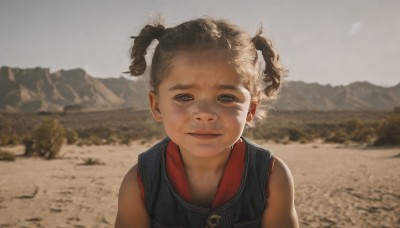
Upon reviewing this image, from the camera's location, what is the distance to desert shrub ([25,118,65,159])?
14.3m

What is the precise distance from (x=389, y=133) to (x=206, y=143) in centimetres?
1934

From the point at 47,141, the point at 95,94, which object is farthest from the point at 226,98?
the point at 95,94

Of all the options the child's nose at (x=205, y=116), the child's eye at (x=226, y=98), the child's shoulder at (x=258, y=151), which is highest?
the child's eye at (x=226, y=98)

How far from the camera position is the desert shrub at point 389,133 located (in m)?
18.7

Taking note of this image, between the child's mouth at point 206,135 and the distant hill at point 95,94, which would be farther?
the distant hill at point 95,94

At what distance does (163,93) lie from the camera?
8.57 feet

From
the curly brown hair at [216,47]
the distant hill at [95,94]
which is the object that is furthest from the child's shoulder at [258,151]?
the distant hill at [95,94]

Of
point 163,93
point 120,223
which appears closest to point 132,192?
point 120,223

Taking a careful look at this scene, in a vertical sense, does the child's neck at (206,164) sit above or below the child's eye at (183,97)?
below

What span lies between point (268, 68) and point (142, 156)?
1.25 m

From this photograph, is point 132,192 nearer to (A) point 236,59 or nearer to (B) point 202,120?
(B) point 202,120

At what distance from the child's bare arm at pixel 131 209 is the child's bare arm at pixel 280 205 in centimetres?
90

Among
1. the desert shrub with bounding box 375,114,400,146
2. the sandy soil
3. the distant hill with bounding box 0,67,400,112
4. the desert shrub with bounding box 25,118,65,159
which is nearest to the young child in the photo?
the sandy soil

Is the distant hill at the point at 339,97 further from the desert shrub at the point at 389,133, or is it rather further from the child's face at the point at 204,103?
the child's face at the point at 204,103
